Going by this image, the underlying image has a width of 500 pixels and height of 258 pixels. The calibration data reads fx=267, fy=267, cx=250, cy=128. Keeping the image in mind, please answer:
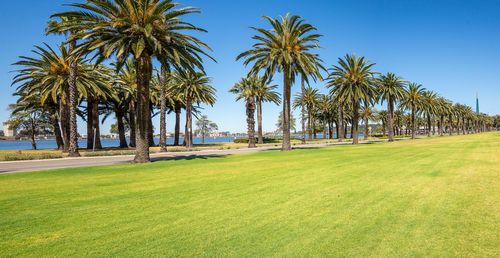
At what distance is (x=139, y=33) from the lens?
17781mm

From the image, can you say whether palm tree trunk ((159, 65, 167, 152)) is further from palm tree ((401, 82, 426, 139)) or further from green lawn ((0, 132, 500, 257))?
palm tree ((401, 82, 426, 139))

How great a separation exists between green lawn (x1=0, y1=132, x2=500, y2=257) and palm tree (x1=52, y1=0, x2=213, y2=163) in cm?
991

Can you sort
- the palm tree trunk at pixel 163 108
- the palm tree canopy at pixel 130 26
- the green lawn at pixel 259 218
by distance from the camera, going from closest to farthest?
the green lawn at pixel 259 218 → the palm tree canopy at pixel 130 26 → the palm tree trunk at pixel 163 108

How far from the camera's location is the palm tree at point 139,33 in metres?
16.8

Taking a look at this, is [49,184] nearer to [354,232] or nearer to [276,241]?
[276,241]

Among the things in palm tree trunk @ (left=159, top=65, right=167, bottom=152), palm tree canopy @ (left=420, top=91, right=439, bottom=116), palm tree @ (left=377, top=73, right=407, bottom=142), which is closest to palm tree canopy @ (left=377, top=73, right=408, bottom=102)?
palm tree @ (left=377, top=73, right=407, bottom=142)

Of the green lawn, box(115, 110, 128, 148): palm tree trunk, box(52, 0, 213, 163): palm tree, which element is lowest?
the green lawn

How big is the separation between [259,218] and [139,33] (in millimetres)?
16456

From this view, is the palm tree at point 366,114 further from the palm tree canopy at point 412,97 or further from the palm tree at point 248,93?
the palm tree at point 248,93

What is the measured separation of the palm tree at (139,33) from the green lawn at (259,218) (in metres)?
9.91

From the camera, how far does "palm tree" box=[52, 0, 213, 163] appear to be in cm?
1681

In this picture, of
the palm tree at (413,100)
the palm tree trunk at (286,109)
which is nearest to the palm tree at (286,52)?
the palm tree trunk at (286,109)

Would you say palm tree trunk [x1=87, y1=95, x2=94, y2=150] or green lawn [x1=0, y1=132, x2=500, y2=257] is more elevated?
palm tree trunk [x1=87, y1=95, x2=94, y2=150]

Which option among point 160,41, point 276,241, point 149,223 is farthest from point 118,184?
point 160,41
